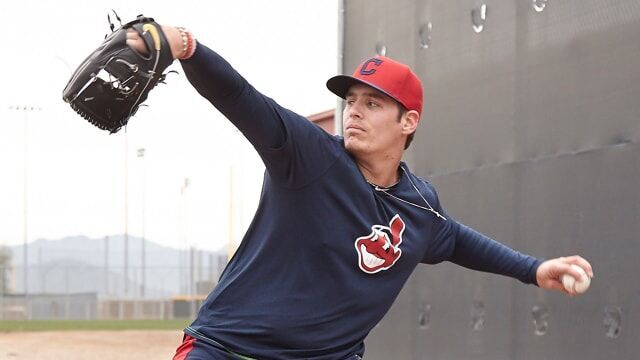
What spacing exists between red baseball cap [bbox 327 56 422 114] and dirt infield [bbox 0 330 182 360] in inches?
661

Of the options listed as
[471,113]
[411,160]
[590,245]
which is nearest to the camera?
[590,245]

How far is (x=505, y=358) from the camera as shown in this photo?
4.72m

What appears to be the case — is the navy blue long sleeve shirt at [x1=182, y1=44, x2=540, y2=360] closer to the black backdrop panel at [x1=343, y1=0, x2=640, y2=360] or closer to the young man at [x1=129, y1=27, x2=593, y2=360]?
the young man at [x1=129, y1=27, x2=593, y2=360]

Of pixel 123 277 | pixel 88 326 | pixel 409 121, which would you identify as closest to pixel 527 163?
pixel 409 121

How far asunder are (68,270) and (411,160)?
147 ft

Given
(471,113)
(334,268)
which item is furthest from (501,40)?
(334,268)

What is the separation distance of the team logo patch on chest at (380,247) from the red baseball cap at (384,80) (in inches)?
17.6

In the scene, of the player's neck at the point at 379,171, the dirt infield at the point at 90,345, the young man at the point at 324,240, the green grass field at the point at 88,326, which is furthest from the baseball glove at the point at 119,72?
the green grass field at the point at 88,326

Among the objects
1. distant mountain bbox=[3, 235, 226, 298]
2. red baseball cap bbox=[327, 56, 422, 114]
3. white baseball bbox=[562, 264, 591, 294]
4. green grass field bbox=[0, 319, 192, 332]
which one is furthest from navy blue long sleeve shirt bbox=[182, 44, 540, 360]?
distant mountain bbox=[3, 235, 226, 298]

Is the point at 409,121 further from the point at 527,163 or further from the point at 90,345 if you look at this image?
the point at 90,345

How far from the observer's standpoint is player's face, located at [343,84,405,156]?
3.63m

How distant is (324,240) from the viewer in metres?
3.50

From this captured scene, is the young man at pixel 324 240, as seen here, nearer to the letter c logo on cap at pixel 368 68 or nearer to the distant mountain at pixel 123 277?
the letter c logo on cap at pixel 368 68

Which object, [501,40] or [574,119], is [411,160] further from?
[574,119]
